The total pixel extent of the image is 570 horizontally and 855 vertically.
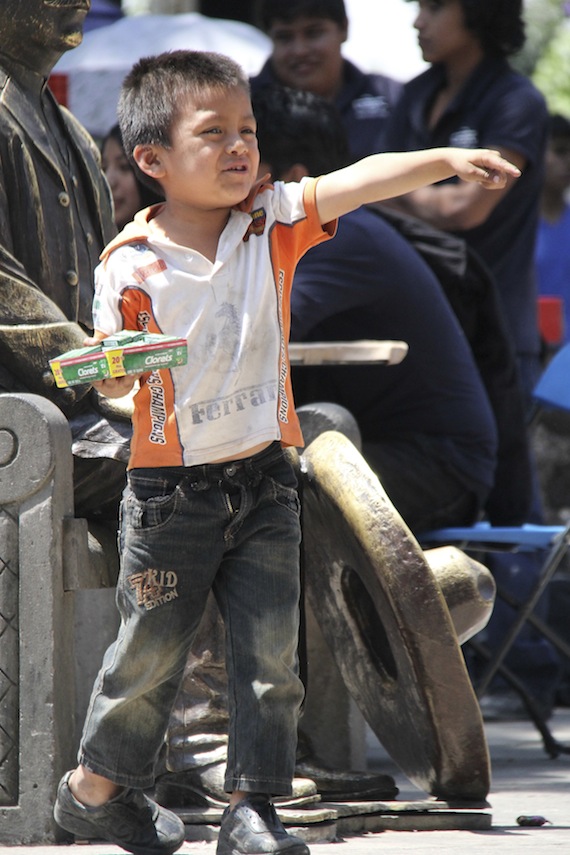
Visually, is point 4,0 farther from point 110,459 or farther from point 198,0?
point 198,0

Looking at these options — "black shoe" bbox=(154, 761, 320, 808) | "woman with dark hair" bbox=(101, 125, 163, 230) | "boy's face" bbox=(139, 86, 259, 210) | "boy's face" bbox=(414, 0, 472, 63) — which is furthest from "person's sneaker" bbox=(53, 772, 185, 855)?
"boy's face" bbox=(414, 0, 472, 63)

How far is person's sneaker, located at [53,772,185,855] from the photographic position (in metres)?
3.18

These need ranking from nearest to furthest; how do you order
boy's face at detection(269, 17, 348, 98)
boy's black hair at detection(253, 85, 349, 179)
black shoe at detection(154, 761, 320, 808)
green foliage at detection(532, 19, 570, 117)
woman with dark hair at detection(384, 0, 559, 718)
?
1. black shoe at detection(154, 761, 320, 808)
2. boy's black hair at detection(253, 85, 349, 179)
3. woman with dark hair at detection(384, 0, 559, 718)
4. boy's face at detection(269, 17, 348, 98)
5. green foliage at detection(532, 19, 570, 117)

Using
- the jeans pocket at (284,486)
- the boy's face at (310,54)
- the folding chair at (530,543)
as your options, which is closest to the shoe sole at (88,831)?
the jeans pocket at (284,486)

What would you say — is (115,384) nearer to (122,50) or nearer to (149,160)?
(149,160)

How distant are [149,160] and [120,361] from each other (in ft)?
1.90

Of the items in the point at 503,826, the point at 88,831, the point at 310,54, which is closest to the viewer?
the point at 88,831

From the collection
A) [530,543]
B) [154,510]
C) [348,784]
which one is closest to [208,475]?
[154,510]

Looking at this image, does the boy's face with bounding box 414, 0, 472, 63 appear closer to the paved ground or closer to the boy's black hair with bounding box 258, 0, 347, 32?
the boy's black hair with bounding box 258, 0, 347, 32

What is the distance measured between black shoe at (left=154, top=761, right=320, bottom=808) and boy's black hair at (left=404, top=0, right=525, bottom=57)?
3.85m

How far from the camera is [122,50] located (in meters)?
8.49

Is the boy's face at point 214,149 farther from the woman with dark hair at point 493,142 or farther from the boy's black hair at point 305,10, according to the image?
the boy's black hair at point 305,10

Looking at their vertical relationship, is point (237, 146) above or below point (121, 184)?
above

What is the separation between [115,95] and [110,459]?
14.5 feet
